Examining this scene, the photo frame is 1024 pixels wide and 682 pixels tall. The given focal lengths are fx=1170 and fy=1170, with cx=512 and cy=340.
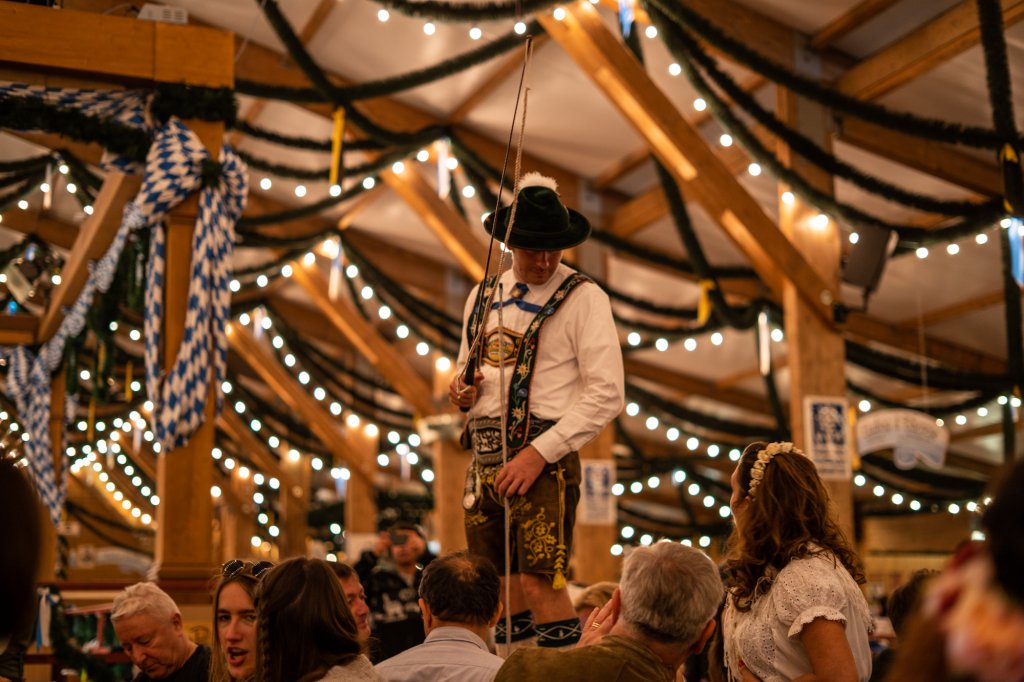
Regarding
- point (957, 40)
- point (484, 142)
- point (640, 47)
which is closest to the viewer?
point (957, 40)

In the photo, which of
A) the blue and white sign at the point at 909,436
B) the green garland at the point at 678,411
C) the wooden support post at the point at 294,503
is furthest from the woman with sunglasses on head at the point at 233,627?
the wooden support post at the point at 294,503

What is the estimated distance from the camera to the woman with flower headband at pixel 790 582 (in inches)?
90.4

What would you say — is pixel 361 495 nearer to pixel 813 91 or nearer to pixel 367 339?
pixel 367 339

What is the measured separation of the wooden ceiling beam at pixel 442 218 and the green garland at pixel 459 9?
13.0 ft

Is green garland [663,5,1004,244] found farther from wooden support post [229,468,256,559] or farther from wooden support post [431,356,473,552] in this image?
wooden support post [229,468,256,559]

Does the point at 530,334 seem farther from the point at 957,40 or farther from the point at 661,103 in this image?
the point at 957,40

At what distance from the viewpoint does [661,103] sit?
7.37 m

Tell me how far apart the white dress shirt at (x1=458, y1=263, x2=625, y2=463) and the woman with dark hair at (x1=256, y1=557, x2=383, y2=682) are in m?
0.88

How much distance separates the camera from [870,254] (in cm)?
746

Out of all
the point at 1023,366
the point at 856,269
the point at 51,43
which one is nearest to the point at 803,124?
the point at 856,269

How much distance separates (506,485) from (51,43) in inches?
126

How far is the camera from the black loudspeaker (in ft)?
24.3

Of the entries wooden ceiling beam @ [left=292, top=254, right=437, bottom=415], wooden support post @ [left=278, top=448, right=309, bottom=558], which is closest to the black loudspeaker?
wooden ceiling beam @ [left=292, top=254, right=437, bottom=415]

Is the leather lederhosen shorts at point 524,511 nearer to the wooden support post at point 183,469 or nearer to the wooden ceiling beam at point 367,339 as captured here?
the wooden support post at point 183,469
